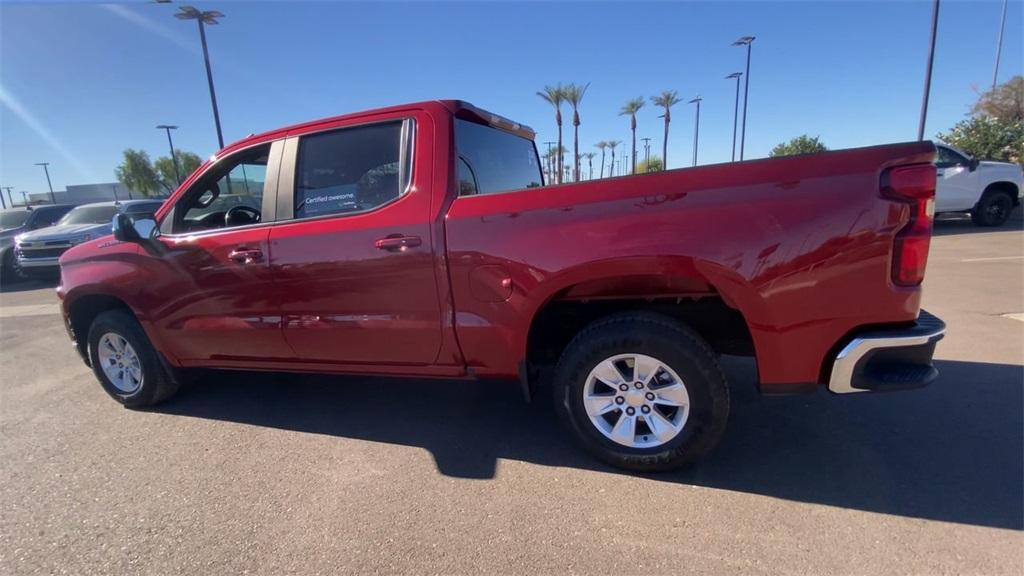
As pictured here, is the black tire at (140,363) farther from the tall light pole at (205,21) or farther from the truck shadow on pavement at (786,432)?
the tall light pole at (205,21)

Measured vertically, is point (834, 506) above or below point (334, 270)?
below

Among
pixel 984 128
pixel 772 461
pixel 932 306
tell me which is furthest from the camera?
pixel 984 128

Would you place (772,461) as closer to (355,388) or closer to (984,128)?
(355,388)

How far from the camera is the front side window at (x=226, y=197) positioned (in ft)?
11.1

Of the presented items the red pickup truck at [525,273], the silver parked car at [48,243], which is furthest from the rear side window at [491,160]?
the silver parked car at [48,243]

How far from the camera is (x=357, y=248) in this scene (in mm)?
2812

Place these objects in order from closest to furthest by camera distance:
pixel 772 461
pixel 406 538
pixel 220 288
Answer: pixel 406 538 < pixel 772 461 < pixel 220 288

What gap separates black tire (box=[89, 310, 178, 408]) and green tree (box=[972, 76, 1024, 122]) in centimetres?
3572

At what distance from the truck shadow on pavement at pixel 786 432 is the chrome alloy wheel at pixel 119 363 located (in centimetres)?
32

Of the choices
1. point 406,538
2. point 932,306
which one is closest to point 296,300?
point 406,538

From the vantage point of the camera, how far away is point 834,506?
2320mm

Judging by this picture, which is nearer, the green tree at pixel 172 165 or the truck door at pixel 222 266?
the truck door at pixel 222 266

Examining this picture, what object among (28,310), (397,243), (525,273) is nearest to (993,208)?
(525,273)

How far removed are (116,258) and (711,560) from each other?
13.8 ft
